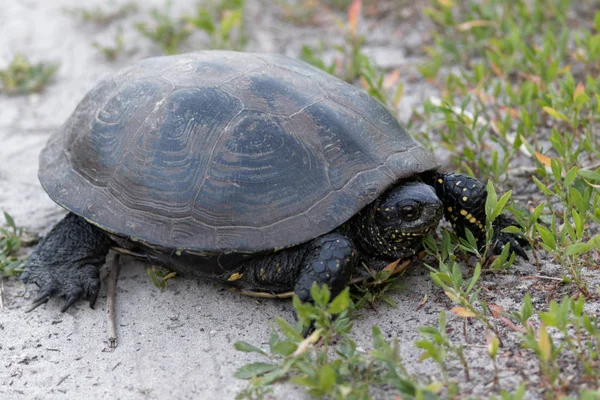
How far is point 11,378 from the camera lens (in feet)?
9.21

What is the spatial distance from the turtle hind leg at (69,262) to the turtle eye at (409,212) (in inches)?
62.7

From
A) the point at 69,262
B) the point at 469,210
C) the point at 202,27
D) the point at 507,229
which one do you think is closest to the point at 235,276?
the point at 69,262

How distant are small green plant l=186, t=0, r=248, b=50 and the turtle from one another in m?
2.06

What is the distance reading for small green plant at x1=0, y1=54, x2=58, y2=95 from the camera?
5.36m

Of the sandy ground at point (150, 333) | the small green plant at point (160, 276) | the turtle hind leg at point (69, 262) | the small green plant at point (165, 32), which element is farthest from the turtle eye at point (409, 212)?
the small green plant at point (165, 32)

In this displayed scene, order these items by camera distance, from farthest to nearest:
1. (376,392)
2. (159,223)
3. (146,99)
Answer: (146,99), (159,223), (376,392)

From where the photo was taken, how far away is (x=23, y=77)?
5469 mm

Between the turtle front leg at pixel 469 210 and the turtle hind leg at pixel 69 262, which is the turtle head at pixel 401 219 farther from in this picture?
the turtle hind leg at pixel 69 262

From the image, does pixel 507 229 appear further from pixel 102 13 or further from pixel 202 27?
pixel 102 13

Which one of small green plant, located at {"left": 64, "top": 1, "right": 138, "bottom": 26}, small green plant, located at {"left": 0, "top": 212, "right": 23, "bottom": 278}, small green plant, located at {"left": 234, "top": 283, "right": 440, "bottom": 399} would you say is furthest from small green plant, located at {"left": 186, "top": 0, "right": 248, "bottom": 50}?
small green plant, located at {"left": 234, "top": 283, "right": 440, "bottom": 399}

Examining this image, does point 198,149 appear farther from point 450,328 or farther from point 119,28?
point 119,28

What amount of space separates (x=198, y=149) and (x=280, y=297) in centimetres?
80

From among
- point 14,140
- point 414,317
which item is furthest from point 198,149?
point 14,140

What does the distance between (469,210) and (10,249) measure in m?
2.52
